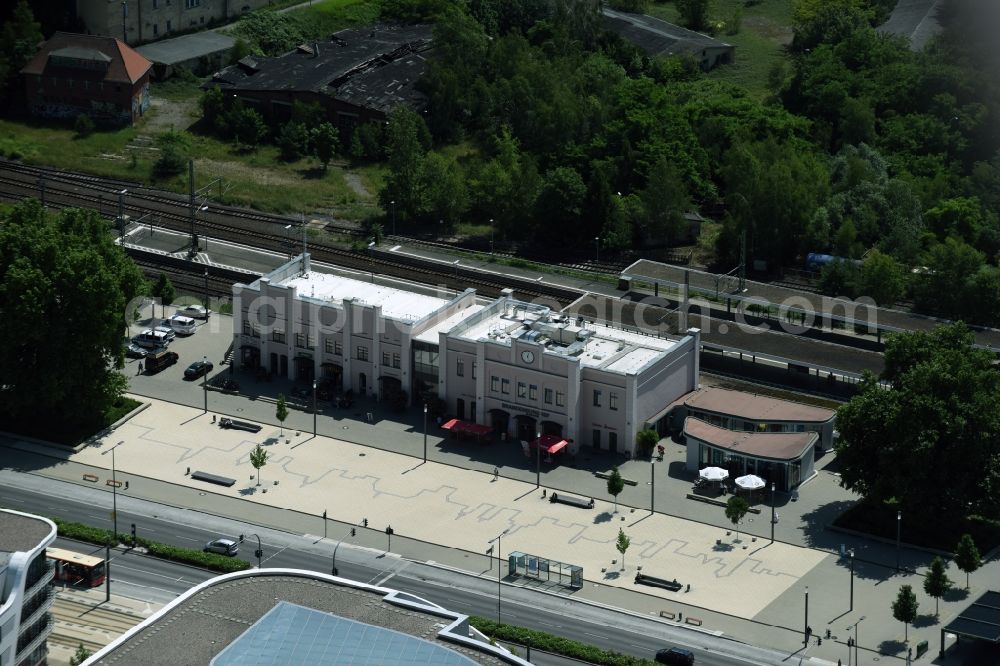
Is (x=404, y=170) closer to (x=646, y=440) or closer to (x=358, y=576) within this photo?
(x=646, y=440)

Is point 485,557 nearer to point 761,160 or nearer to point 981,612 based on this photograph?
point 981,612

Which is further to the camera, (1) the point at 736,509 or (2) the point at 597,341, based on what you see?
(2) the point at 597,341

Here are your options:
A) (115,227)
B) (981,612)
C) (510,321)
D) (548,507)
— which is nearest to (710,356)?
(510,321)

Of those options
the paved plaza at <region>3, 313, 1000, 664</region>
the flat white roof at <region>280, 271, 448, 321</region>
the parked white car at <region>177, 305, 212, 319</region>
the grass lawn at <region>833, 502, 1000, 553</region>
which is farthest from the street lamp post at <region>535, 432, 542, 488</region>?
the parked white car at <region>177, 305, 212, 319</region>

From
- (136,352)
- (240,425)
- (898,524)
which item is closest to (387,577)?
(240,425)

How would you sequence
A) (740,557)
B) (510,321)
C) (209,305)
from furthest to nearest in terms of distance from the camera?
(209,305)
(510,321)
(740,557)

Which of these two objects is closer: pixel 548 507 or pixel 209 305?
pixel 548 507
